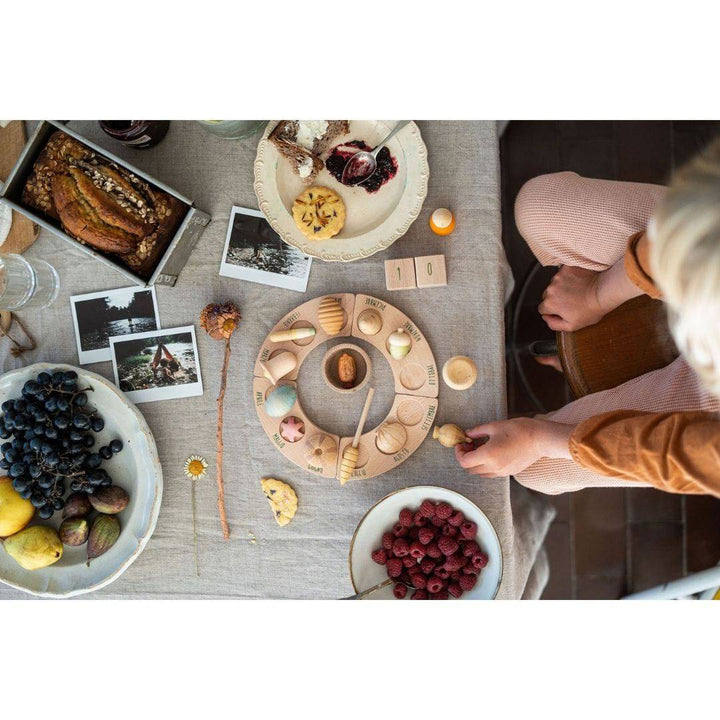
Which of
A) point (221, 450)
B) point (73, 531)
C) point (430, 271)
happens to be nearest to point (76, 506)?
point (73, 531)

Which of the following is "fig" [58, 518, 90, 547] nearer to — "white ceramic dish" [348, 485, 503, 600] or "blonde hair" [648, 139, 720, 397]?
"white ceramic dish" [348, 485, 503, 600]

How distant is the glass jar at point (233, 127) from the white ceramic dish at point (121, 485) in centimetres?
46

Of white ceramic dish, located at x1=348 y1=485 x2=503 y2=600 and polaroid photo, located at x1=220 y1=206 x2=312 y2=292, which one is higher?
polaroid photo, located at x1=220 y1=206 x2=312 y2=292

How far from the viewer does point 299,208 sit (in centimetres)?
99

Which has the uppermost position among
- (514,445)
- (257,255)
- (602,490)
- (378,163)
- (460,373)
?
(378,163)

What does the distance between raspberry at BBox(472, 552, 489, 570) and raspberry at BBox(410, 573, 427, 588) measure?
0.08m

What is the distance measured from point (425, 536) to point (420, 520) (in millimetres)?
31

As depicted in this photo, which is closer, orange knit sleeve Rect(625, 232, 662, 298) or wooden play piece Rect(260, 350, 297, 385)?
orange knit sleeve Rect(625, 232, 662, 298)

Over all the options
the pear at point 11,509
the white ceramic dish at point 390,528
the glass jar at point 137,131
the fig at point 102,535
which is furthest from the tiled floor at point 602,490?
the pear at point 11,509

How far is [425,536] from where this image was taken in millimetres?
932

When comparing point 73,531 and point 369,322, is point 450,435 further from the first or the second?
point 73,531

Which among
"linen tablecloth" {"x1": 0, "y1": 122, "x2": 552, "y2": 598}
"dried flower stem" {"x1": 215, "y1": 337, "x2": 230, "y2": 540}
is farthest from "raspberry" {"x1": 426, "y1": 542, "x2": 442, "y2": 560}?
"dried flower stem" {"x1": 215, "y1": 337, "x2": 230, "y2": 540}

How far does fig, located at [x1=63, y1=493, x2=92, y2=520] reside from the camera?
38.8 inches

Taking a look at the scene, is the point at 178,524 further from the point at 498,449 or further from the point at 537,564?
the point at 537,564
